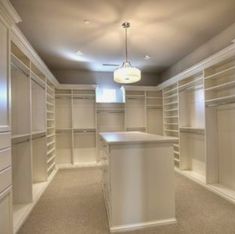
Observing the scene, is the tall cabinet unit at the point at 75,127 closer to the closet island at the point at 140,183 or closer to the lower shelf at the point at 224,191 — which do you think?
the lower shelf at the point at 224,191

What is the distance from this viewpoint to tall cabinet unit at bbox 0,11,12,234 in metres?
1.74

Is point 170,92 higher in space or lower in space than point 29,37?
lower

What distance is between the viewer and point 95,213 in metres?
2.54

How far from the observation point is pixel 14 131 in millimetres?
2795

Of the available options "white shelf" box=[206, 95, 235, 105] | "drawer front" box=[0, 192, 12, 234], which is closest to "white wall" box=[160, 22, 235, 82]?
"white shelf" box=[206, 95, 235, 105]

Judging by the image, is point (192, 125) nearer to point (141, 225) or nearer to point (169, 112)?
point (169, 112)

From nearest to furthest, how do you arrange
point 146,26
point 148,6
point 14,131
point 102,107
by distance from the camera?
point 148,6 → point 14,131 → point 146,26 → point 102,107

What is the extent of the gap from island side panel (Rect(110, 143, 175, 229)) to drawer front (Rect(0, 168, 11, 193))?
103 cm

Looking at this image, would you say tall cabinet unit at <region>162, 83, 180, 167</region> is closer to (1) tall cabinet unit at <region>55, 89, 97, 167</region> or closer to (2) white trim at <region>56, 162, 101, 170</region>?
(1) tall cabinet unit at <region>55, 89, 97, 167</region>

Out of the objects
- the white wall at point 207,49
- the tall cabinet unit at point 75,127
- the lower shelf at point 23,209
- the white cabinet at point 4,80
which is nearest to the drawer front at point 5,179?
the white cabinet at point 4,80

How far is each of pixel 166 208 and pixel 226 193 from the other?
1329 mm

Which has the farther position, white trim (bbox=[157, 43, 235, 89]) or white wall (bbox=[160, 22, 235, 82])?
white wall (bbox=[160, 22, 235, 82])

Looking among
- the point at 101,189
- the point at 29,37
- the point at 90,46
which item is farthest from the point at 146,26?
the point at 101,189

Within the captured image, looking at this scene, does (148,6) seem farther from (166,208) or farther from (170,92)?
(170,92)
